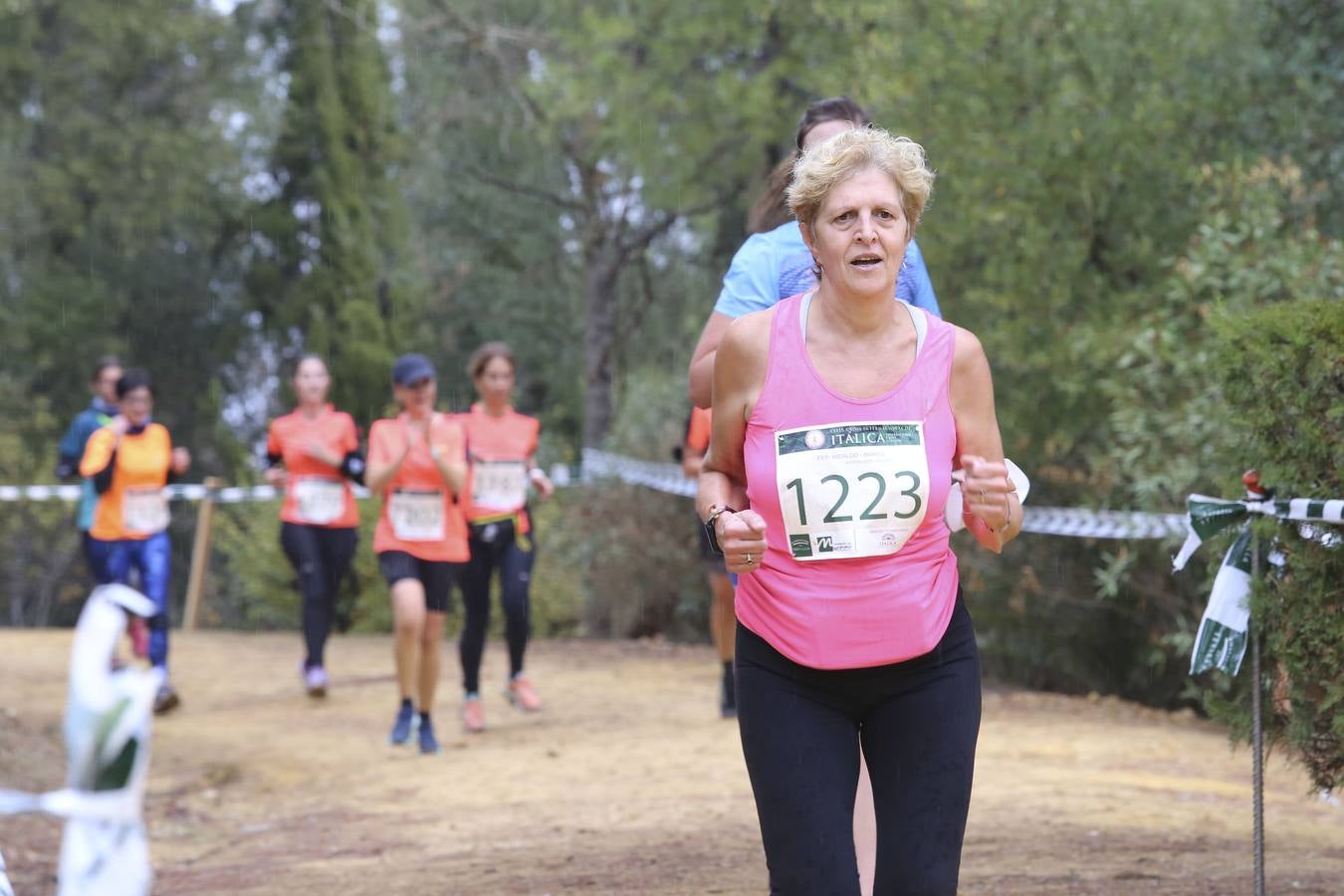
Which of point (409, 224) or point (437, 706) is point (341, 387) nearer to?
point (409, 224)

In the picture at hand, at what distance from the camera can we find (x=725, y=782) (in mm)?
8094

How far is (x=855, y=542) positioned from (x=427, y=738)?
637 cm

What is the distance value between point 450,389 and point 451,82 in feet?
21.6

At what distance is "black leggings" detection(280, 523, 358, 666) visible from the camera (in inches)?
458

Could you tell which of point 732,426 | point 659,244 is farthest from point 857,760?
point 659,244

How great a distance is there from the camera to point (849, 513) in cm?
342

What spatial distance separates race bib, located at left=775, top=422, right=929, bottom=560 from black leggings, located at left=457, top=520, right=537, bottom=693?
6561 millimetres

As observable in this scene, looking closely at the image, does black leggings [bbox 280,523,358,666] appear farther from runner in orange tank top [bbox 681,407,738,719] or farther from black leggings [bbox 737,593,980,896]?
black leggings [bbox 737,593,980,896]

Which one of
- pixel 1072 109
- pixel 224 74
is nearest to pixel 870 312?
pixel 1072 109

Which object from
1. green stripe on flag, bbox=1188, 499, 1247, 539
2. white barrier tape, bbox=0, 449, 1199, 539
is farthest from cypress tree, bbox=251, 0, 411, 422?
green stripe on flag, bbox=1188, 499, 1247, 539

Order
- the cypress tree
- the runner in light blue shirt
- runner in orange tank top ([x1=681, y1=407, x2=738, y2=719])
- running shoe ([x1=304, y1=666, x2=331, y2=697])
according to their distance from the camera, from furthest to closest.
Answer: the cypress tree < running shoe ([x1=304, y1=666, x2=331, y2=697]) < runner in orange tank top ([x1=681, y1=407, x2=738, y2=719]) < the runner in light blue shirt

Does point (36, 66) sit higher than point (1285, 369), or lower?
higher

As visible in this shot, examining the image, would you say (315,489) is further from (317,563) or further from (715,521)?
(715,521)

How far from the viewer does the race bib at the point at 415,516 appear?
930cm
